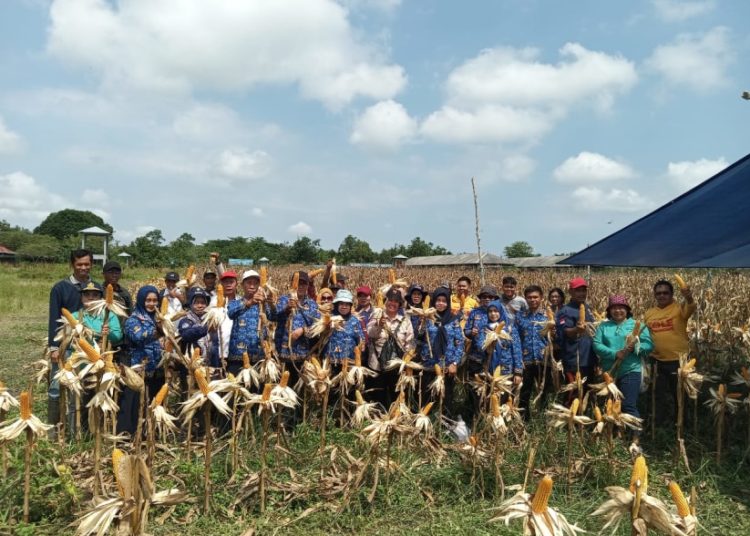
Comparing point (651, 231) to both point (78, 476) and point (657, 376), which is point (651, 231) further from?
point (78, 476)

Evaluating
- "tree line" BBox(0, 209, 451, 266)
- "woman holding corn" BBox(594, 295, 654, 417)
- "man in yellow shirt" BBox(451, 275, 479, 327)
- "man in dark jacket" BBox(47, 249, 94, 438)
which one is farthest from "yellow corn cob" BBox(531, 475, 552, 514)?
"tree line" BBox(0, 209, 451, 266)

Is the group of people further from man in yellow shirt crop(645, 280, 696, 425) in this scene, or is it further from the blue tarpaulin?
the blue tarpaulin

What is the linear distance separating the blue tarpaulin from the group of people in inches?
37.6

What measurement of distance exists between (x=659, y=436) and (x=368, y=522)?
3.21 m

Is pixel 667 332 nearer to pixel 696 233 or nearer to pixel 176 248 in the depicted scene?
pixel 696 233

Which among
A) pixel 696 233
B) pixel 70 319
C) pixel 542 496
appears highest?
pixel 696 233

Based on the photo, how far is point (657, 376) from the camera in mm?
4941

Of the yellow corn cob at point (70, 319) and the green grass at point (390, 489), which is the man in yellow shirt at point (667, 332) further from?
the yellow corn cob at point (70, 319)

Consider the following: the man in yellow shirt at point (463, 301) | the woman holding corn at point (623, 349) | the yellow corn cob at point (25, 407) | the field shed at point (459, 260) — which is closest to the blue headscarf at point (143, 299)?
the yellow corn cob at point (25, 407)

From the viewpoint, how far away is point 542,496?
5.47 feet

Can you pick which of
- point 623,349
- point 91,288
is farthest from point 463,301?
point 91,288

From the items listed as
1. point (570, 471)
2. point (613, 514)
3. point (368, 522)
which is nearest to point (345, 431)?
point (368, 522)

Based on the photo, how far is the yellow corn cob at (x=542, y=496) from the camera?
1646mm

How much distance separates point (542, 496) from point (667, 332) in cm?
382
